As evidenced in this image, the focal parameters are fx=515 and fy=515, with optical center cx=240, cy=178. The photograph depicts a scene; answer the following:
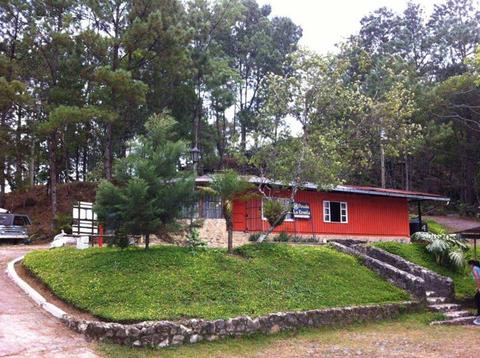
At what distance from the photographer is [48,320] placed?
407 inches

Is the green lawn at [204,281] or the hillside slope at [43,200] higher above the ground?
the hillside slope at [43,200]

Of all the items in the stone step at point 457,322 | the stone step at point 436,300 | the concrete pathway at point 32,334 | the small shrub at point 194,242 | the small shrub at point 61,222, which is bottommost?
the stone step at point 457,322

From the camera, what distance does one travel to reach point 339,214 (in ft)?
85.2

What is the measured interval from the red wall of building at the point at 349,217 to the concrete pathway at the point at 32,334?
12.7 m

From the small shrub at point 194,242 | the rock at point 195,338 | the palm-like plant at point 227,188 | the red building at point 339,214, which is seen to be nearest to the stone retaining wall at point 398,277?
the palm-like plant at point 227,188

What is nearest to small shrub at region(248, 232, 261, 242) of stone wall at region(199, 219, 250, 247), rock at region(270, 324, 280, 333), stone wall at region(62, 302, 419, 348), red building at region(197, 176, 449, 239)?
stone wall at region(199, 219, 250, 247)

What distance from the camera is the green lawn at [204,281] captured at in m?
10.7

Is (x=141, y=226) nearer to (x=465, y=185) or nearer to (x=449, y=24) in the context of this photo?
(x=465, y=185)

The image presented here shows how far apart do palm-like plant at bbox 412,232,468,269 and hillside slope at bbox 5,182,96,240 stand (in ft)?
65.3

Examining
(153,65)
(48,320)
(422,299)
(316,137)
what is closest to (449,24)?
(153,65)

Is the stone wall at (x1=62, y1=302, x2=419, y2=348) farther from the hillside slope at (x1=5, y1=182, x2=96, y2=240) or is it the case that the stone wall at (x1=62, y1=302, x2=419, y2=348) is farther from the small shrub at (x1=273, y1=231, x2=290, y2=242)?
the hillside slope at (x1=5, y1=182, x2=96, y2=240)

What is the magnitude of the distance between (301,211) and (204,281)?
1319cm

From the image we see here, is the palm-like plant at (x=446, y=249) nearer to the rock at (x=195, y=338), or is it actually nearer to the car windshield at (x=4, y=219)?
the rock at (x=195, y=338)

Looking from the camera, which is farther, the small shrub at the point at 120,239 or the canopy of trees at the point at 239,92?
the canopy of trees at the point at 239,92
